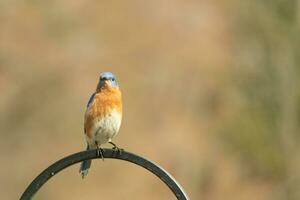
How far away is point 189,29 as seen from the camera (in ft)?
96.3

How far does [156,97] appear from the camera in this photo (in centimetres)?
2580

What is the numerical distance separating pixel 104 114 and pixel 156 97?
18.5 metres

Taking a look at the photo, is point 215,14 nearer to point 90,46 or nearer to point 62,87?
point 90,46

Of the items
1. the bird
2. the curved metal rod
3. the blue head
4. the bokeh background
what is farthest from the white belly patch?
the bokeh background

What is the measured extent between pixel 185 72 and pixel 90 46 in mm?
3145

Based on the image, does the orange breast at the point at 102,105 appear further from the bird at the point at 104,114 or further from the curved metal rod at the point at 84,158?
the curved metal rod at the point at 84,158

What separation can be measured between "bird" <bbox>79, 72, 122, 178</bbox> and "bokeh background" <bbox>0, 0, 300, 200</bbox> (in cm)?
1174

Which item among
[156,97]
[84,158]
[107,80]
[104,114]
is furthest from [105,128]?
[156,97]

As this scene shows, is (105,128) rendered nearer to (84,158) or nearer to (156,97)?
(84,158)

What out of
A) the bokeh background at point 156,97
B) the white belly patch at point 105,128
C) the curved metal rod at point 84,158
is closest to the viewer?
the curved metal rod at point 84,158

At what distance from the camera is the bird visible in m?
7.30

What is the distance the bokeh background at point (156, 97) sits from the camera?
20.6 meters

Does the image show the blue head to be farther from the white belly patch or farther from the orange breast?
the white belly patch

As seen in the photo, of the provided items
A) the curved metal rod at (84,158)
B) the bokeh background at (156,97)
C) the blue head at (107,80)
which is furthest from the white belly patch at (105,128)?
the bokeh background at (156,97)
